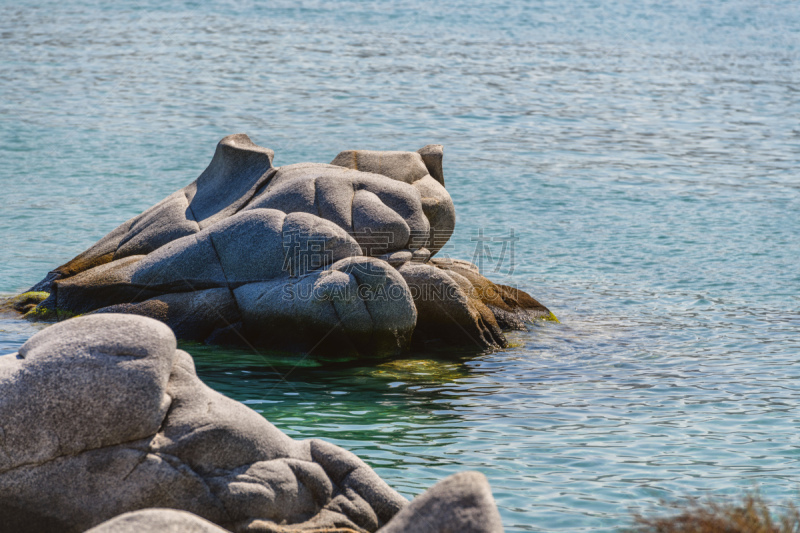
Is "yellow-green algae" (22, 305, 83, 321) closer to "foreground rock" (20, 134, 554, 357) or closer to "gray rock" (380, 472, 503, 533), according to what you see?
"foreground rock" (20, 134, 554, 357)

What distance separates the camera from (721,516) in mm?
4930

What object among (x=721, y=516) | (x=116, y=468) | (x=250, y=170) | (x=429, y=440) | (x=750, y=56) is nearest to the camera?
(x=721, y=516)

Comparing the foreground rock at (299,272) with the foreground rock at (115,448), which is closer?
the foreground rock at (115,448)

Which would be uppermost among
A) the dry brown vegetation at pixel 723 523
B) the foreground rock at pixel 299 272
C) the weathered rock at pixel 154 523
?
the dry brown vegetation at pixel 723 523

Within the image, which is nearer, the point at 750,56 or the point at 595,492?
the point at 595,492

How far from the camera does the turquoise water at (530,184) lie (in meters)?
8.97

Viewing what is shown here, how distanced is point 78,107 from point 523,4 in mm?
30339

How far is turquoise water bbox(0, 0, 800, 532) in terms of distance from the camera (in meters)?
8.97

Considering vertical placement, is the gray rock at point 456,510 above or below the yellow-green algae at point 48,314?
above

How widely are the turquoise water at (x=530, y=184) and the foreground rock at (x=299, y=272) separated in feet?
1.77

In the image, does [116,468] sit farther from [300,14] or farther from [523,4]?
[523,4]

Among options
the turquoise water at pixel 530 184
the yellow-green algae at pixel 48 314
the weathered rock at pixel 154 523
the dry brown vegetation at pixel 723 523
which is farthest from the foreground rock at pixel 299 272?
the dry brown vegetation at pixel 723 523

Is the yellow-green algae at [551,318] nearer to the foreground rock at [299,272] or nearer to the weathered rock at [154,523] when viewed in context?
the foreground rock at [299,272]

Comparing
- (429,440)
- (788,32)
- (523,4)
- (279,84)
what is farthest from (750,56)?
(429,440)
